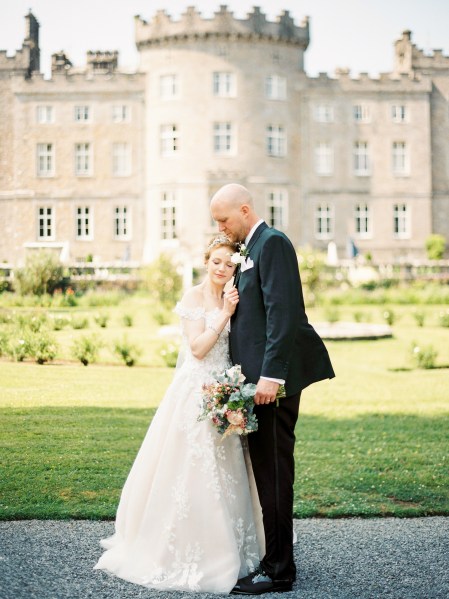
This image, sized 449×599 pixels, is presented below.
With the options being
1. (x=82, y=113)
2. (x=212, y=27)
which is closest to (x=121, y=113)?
(x=82, y=113)

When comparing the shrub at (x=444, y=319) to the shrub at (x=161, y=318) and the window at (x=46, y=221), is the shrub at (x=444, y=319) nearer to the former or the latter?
the shrub at (x=161, y=318)

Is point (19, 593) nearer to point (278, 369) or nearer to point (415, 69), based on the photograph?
point (278, 369)

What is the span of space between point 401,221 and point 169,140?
1003cm

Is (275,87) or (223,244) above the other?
(275,87)

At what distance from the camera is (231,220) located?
4.04m

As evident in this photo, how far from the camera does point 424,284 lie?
81.2 ft

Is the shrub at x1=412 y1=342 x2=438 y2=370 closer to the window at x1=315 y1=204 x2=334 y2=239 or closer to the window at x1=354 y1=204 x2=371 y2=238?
the window at x1=315 y1=204 x2=334 y2=239

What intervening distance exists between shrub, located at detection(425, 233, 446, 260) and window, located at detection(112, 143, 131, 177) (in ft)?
40.2

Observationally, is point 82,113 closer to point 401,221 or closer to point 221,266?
point 401,221

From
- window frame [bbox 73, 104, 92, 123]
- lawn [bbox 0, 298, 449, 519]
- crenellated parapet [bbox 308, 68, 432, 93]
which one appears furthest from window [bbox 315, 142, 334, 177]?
lawn [bbox 0, 298, 449, 519]

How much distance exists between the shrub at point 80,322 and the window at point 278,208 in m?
20.5

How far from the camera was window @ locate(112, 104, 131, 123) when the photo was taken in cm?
3391

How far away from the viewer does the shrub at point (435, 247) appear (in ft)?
110

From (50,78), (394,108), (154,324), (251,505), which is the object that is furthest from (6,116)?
(251,505)
